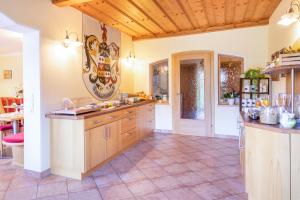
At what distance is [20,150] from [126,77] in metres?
2.78

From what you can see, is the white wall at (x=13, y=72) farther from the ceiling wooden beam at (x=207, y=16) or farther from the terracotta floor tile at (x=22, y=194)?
the ceiling wooden beam at (x=207, y=16)

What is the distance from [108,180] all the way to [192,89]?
10.4 feet

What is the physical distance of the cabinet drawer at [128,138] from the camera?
3818mm

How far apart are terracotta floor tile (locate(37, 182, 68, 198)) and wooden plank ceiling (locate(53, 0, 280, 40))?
2.46 meters

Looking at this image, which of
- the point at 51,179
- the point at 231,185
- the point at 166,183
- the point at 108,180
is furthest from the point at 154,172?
the point at 51,179

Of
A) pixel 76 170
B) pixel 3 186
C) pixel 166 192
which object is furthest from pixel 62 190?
pixel 166 192

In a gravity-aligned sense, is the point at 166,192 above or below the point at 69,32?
below

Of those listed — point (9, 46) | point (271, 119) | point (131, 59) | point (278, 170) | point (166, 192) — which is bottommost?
point (166, 192)

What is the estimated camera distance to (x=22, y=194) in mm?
2389

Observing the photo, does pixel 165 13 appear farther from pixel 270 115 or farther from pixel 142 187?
pixel 142 187

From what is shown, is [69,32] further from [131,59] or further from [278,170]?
[278,170]

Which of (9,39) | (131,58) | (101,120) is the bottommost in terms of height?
(101,120)

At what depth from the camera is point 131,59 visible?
5.37 meters

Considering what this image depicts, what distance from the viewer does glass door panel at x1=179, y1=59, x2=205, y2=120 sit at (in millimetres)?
5038
